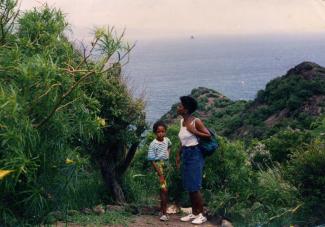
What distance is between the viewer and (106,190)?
9.77 m

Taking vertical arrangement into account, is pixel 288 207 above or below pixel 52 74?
below

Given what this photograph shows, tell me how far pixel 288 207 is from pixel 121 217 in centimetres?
228

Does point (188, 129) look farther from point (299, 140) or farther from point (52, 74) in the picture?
point (299, 140)

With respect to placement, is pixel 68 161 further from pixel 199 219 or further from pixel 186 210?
pixel 186 210

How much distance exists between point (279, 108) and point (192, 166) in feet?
120

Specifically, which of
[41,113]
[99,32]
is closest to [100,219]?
[41,113]

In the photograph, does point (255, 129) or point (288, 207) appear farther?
point (255, 129)

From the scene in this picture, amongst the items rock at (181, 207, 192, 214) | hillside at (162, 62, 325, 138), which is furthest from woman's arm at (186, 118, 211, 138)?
hillside at (162, 62, 325, 138)

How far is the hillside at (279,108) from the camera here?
39.0 metres

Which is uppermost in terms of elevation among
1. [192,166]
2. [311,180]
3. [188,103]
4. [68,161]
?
[188,103]

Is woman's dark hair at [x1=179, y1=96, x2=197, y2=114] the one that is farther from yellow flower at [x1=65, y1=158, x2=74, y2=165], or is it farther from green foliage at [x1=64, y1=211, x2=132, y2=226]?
yellow flower at [x1=65, y1=158, x2=74, y2=165]

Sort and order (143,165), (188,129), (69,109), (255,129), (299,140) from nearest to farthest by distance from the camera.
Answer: (69,109)
(188,129)
(143,165)
(299,140)
(255,129)

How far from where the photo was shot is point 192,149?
816 centimetres

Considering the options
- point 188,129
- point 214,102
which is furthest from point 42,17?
point 214,102
